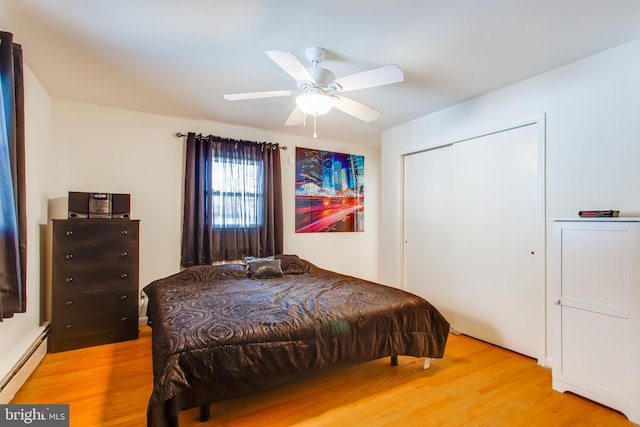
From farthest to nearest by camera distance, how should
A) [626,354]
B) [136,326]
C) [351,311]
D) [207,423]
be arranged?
[136,326] < [351,311] < [626,354] < [207,423]

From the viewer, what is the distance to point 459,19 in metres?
1.88

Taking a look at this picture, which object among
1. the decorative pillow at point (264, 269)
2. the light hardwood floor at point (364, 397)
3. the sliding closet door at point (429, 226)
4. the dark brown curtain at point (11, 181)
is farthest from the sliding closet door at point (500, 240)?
the dark brown curtain at point (11, 181)

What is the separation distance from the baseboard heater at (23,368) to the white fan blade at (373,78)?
281cm

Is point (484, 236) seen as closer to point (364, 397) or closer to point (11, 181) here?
point (364, 397)

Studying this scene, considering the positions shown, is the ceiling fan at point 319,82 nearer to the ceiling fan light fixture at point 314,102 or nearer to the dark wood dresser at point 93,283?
the ceiling fan light fixture at point 314,102

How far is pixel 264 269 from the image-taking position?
133 inches

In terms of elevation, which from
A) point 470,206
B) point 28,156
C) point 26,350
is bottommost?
point 26,350

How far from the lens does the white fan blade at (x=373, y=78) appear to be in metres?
1.87

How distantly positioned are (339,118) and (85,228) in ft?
9.15

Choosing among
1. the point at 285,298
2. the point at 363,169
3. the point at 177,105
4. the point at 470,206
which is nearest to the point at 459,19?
the point at 470,206

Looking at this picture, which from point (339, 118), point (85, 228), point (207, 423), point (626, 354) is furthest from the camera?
point (339, 118)

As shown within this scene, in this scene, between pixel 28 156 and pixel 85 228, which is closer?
pixel 28 156

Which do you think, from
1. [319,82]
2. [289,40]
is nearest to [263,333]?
[319,82]

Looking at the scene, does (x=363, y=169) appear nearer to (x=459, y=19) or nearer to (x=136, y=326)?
(x=459, y=19)
